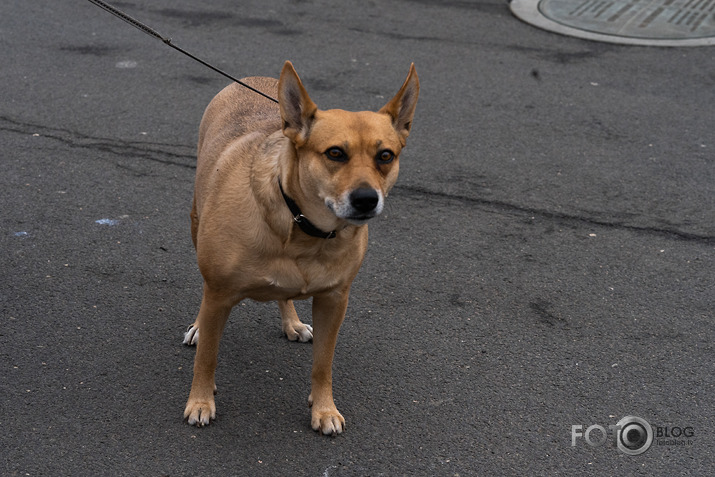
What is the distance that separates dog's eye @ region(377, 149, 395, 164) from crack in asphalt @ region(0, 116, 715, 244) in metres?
2.64

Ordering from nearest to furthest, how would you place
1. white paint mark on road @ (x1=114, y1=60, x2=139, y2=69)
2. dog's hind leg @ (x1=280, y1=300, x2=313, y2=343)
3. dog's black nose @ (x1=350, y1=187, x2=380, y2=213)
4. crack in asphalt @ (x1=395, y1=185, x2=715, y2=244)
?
dog's black nose @ (x1=350, y1=187, x2=380, y2=213) → dog's hind leg @ (x1=280, y1=300, x2=313, y2=343) → crack in asphalt @ (x1=395, y1=185, x2=715, y2=244) → white paint mark on road @ (x1=114, y1=60, x2=139, y2=69)

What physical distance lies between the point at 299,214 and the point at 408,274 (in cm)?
184

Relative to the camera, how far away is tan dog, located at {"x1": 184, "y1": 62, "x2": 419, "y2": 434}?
10.9 ft

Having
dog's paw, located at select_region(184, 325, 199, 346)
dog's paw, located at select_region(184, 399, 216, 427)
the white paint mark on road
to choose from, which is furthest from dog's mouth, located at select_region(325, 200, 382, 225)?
the white paint mark on road

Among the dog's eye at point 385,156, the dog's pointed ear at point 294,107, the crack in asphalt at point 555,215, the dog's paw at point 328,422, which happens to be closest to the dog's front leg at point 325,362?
the dog's paw at point 328,422

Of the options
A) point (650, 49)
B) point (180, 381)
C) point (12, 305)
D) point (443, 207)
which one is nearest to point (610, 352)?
point (443, 207)

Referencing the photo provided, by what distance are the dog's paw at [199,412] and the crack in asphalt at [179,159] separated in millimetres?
2765

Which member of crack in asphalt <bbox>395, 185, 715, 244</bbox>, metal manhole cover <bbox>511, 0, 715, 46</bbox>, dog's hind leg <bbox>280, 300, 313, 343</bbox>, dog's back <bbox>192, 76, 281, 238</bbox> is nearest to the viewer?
dog's back <bbox>192, 76, 281, 238</bbox>

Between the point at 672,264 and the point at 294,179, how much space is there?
2995 mm

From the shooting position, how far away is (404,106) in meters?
3.63

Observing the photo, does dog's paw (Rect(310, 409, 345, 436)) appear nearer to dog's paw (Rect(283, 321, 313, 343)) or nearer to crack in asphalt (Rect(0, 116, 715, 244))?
dog's paw (Rect(283, 321, 313, 343))

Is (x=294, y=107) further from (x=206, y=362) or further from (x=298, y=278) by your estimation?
(x=206, y=362)

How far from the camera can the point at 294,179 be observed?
3.40 metres

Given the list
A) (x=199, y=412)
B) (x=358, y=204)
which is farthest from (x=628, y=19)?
(x=199, y=412)
